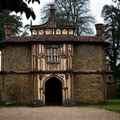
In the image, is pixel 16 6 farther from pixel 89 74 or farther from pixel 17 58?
pixel 89 74

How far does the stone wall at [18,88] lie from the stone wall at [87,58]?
16.9ft

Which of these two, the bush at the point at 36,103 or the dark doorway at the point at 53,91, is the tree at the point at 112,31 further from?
the bush at the point at 36,103

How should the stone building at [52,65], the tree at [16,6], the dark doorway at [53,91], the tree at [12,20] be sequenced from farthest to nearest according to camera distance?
1. the tree at [12,20]
2. the dark doorway at [53,91]
3. the stone building at [52,65]
4. the tree at [16,6]

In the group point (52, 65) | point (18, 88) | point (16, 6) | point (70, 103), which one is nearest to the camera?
point (16, 6)

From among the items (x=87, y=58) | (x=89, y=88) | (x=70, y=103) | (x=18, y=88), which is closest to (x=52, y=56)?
(x=87, y=58)

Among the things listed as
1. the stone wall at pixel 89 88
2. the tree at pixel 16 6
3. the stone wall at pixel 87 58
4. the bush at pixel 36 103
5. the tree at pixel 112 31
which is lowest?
the bush at pixel 36 103

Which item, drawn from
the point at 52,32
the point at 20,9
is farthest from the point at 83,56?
the point at 20,9

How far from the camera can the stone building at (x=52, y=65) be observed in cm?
2759

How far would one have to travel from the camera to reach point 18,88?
2825 centimetres

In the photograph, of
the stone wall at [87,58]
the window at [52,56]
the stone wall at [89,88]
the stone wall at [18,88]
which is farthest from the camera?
the stone wall at [87,58]

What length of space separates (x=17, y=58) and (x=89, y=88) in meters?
8.06

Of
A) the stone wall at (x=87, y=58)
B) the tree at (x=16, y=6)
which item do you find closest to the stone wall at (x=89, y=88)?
the stone wall at (x=87, y=58)

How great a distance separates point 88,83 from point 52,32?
21.1ft

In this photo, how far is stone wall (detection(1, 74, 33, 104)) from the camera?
28.1 meters
